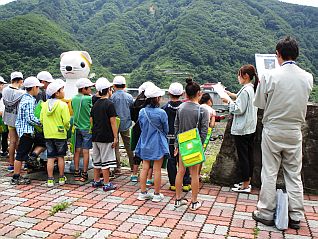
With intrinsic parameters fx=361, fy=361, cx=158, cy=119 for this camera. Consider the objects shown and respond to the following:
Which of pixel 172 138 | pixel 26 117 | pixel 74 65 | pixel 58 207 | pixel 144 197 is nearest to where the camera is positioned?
pixel 58 207

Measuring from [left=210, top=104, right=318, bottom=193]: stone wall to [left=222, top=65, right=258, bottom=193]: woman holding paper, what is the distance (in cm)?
29

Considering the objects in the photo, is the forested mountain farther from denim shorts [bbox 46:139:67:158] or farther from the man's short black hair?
the man's short black hair

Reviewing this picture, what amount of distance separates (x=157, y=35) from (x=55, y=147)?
5281 centimetres

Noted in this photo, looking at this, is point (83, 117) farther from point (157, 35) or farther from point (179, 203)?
point (157, 35)

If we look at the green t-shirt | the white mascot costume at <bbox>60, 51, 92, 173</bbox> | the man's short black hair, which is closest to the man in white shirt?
the man's short black hair

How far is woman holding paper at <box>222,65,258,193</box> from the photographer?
444 cm

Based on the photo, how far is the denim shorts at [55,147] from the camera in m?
4.93

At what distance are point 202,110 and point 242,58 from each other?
4539 centimetres

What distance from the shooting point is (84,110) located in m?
5.04

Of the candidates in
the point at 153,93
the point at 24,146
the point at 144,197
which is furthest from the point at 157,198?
the point at 24,146

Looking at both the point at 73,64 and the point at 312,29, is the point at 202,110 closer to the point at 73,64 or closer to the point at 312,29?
the point at 73,64

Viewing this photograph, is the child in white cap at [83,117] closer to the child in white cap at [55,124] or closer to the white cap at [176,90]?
the child in white cap at [55,124]

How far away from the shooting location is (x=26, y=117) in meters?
4.96

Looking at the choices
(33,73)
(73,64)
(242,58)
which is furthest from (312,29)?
(73,64)
